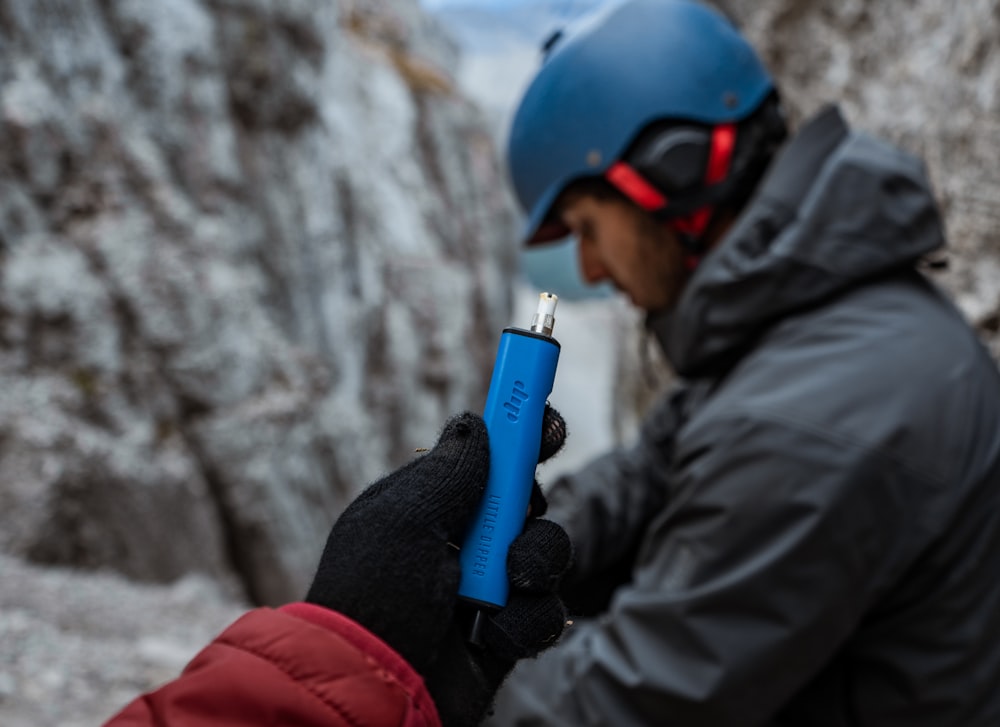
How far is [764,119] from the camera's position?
127 inches

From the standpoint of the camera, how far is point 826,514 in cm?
189

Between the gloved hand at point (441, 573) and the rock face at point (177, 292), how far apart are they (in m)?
5.86

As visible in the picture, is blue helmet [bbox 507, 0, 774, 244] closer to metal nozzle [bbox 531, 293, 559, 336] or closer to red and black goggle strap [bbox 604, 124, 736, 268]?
red and black goggle strap [bbox 604, 124, 736, 268]

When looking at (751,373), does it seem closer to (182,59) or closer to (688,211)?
(688,211)

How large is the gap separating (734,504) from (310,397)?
821cm

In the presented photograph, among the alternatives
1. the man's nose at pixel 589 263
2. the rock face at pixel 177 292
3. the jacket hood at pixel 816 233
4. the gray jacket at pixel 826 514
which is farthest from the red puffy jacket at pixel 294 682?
the rock face at pixel 177 292

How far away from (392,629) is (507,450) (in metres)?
0.33

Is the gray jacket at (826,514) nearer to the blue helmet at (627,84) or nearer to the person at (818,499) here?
the person at (818,499)

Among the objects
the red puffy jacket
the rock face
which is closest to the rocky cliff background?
the rock face

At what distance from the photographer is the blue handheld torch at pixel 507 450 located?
1.18 meters

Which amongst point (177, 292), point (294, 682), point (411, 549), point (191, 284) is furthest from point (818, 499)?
point (191, 284)

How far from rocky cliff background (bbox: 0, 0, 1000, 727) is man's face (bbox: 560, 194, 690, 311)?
6.26 ft

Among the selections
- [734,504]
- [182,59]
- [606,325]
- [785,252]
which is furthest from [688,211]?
[606,325]

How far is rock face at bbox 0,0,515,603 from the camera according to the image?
670 centimetres
